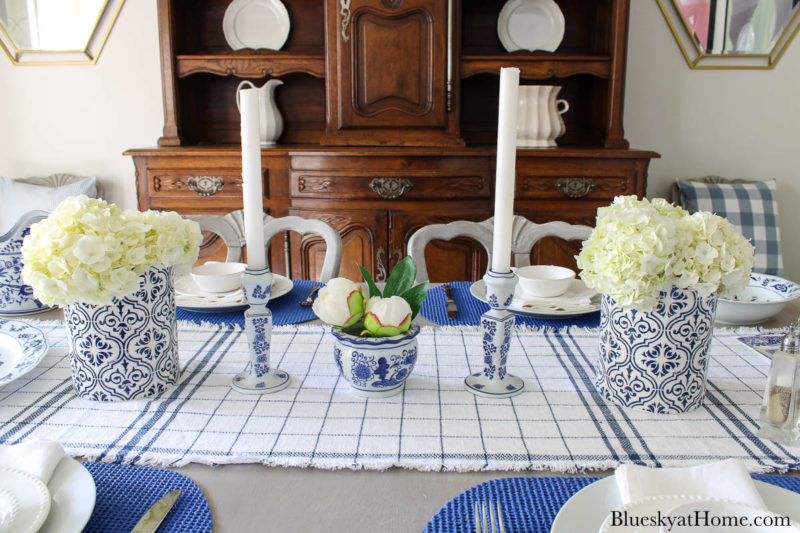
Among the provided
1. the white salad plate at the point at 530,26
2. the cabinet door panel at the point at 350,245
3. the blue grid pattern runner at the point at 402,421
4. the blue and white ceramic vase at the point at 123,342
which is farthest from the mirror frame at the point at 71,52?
the blue and white ceramic vase at the point at 123,342

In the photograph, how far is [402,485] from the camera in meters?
0.58

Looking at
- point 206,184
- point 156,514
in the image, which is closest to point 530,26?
point 206,184

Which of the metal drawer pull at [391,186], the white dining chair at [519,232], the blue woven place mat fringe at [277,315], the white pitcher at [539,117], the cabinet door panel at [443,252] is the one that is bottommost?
the cabinet door panel at [443,252]

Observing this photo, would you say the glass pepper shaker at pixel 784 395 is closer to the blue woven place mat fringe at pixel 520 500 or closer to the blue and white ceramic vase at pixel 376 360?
the blue woven place mat fringe at pixel 520 500

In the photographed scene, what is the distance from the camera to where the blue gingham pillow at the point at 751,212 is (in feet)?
7.63

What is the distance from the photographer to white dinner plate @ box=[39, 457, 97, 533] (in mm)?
479

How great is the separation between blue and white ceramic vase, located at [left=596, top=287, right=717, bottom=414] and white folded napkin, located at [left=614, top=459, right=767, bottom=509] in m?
0.20

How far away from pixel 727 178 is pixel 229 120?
210cm

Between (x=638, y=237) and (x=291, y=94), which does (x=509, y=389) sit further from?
(x=291, y=94)

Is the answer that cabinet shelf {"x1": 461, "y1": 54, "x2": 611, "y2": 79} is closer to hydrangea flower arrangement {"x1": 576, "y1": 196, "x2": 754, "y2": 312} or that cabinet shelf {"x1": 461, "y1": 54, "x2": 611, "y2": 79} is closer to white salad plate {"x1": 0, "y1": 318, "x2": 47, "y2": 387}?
hydrangea flower arrangement {"x1": 576, "y1": 196, "x2": 754, "y2": 312}

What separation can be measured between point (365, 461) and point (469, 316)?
490 millimetres

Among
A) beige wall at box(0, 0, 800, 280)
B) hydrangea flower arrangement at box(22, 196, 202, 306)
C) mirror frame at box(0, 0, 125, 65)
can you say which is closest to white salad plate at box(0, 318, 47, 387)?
hydrangea flower arrangement at box(22, 196, 202, 306)

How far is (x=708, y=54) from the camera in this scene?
2398 mm

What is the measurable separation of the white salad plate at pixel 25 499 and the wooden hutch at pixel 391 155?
1.67 meters
